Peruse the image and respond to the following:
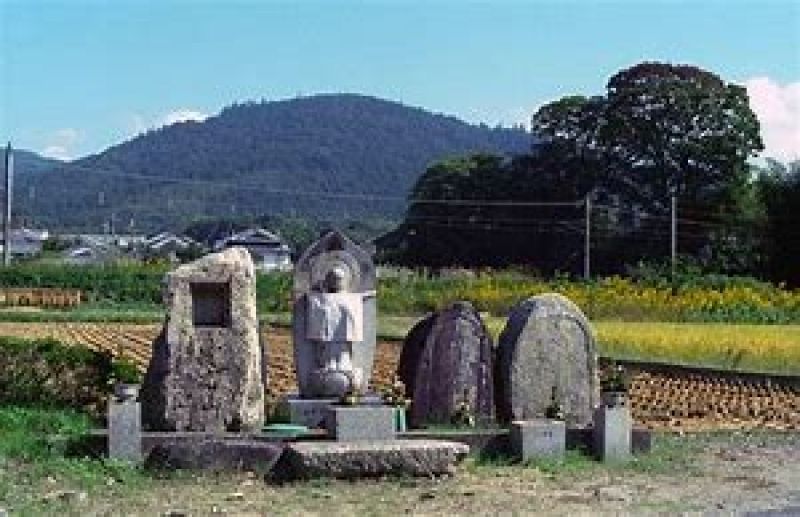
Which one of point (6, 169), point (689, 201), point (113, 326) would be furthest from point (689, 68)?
point (113, 326)

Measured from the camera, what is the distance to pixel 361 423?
498 inches

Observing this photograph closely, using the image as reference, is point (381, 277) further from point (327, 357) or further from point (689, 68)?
point (327, 357)

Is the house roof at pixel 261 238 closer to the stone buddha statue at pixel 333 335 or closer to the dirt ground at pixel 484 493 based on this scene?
the stone buddha statue at pixel 333 335

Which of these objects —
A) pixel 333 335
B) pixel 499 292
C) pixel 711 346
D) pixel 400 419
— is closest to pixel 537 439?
pixel 400 419

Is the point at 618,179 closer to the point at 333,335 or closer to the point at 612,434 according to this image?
the point at 333,335

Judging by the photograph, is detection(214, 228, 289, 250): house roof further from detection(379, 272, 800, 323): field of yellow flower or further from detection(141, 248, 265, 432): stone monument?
detection(141, 248, 265, 432): stone monument

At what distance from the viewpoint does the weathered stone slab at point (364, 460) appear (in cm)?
1178

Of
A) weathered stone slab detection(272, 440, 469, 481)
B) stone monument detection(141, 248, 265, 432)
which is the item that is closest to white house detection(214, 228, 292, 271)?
stone monument detection(141, 248, 265, 432)

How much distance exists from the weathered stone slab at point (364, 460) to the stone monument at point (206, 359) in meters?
1.32

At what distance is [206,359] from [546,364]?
3.49 m

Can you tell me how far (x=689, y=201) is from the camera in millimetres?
68000

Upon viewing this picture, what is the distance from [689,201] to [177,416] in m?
57.4

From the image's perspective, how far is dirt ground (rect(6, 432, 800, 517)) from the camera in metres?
10.7

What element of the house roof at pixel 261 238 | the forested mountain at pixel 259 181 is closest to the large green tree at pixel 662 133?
the house roof at pixel 261 238
